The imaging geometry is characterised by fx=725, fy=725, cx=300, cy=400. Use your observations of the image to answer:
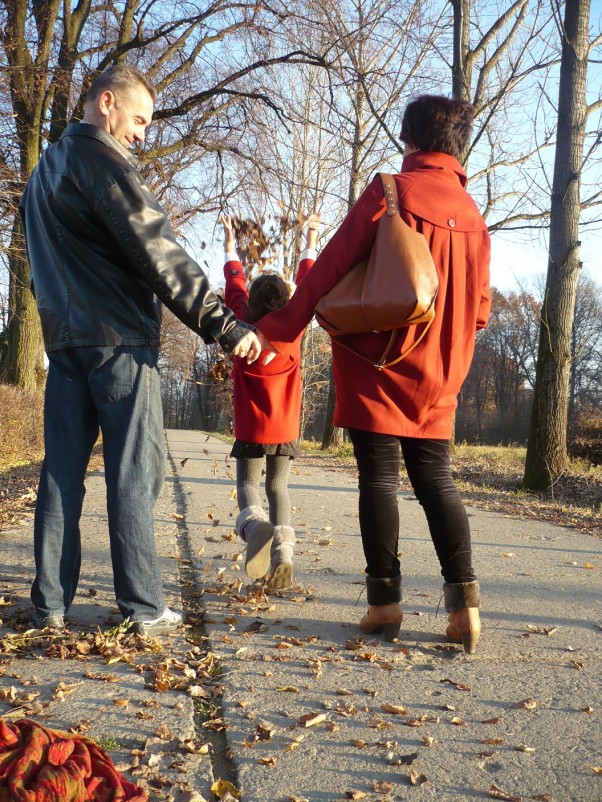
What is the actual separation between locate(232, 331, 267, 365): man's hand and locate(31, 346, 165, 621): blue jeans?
36cm

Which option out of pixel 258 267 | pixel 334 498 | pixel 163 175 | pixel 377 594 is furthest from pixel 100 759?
pixel 163 175

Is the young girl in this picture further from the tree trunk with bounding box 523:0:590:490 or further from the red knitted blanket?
the tree trunk with bounding box 523:0:590:490

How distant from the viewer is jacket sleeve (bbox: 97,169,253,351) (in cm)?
279

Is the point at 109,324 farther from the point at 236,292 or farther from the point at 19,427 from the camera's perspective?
the point at 19,427

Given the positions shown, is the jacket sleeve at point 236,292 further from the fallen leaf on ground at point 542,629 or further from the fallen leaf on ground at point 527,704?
the fallen leaf on ground at point 527,704

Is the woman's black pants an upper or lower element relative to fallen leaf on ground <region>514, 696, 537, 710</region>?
upper

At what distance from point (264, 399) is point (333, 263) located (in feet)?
4.00

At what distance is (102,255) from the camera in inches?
114

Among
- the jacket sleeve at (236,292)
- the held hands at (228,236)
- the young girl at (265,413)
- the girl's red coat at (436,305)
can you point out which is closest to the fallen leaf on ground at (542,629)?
the girl's red coat at (436,305)

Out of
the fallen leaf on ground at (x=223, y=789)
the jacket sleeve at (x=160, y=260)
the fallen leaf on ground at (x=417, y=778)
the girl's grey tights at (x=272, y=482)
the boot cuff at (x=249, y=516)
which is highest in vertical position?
the jacket sleeve at (x=160, y=260)

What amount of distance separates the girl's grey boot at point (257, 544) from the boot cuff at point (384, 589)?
606mm

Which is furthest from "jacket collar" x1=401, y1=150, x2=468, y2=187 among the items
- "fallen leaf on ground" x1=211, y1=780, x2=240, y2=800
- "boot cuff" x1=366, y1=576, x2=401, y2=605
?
"fallen leaf on ground" x1=211, y1=780, x2=240, y2=800

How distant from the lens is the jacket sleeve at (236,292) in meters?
4.14

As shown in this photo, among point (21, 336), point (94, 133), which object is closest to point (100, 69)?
point (21, 336)
